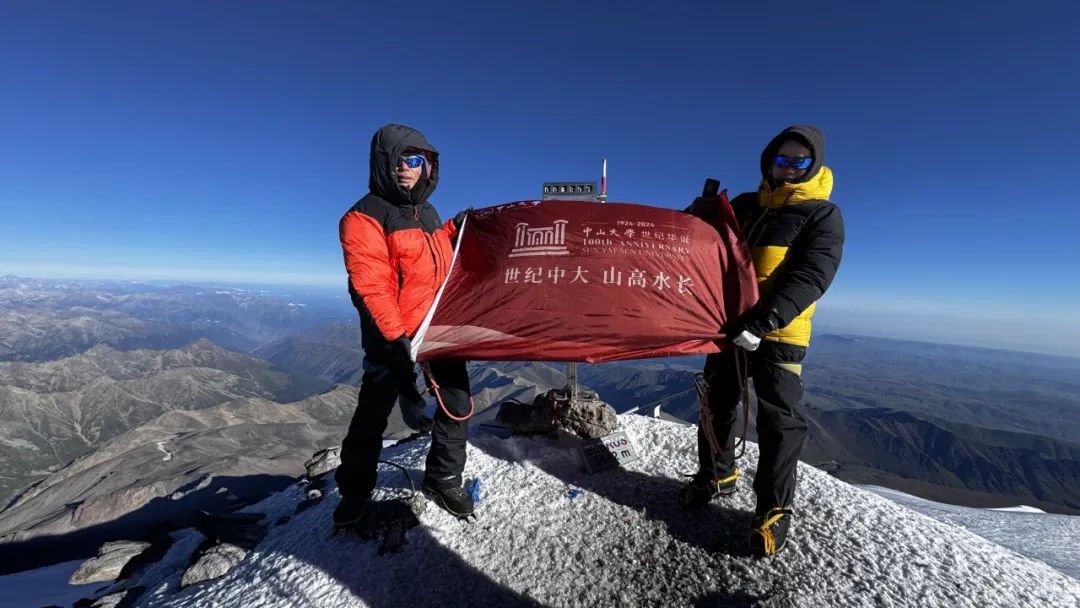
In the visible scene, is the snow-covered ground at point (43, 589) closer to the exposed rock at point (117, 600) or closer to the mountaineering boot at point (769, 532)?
→ the exposed rock at point (117, 600)

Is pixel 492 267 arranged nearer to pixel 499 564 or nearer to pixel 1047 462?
pixel 499 564

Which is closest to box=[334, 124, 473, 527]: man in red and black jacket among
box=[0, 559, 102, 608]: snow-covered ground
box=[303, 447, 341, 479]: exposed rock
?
box=[303, 447, 341, 479]: exposed rock

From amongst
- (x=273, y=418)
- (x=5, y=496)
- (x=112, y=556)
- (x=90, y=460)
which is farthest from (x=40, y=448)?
(x=112, y=556)

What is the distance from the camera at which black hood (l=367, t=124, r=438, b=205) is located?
5.52 m

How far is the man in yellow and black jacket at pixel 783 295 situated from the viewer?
4.90 m

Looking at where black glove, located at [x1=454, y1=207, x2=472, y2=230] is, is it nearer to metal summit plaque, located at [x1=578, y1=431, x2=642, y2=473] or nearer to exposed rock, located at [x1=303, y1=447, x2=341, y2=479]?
metal summit plaque, located at [x1=578, y1=431, x2=642, y2=473]

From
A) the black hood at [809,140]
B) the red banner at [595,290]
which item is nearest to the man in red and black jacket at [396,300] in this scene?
the red banner at [595,290]

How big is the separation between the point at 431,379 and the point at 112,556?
45.8 feet

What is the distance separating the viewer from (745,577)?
491cm

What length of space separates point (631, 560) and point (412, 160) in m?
6.05

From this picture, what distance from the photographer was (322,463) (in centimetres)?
1312

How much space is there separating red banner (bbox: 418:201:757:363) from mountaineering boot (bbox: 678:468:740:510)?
229cm

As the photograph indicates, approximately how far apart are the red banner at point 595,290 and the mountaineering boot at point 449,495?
221cm

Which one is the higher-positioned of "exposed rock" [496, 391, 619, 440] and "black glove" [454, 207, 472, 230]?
"black glove" [454, 207, 472, 230]
